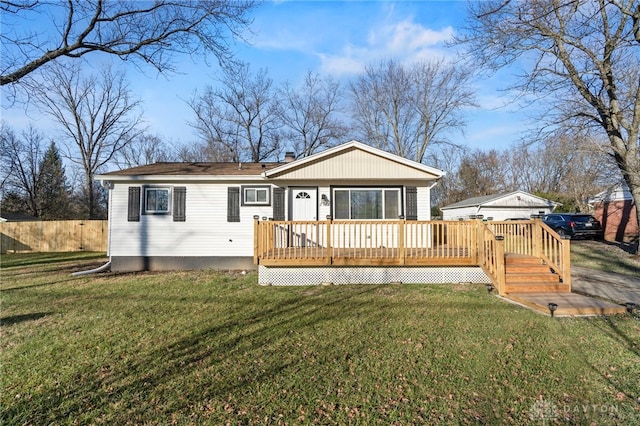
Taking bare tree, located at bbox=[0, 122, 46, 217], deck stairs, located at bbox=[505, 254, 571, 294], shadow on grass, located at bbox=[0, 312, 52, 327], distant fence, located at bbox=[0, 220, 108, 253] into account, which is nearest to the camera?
shadow on grass, located at bbox=[0, 312, 52, 327]

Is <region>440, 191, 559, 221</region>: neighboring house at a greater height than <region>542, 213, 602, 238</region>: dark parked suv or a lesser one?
greater

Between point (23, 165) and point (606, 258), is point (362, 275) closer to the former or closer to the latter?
point (606, 258)

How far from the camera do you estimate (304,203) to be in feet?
31.9

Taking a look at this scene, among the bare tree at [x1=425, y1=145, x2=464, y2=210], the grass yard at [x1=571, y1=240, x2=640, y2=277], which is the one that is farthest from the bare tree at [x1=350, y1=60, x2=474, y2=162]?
the grass yard at [x1=571, y1=240, x2=640, y2=277]

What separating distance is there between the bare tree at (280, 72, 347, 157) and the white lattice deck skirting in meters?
18.6

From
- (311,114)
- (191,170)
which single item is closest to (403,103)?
(311,114)

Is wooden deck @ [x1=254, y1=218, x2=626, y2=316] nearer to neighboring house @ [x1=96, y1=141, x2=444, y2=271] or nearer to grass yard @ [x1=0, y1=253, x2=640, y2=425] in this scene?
grass yard @ [x1=0, y1=253, x2=640, y2=425]

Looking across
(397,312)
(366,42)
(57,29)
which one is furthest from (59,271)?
(366,42)

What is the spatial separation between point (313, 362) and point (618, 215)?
65.8ft

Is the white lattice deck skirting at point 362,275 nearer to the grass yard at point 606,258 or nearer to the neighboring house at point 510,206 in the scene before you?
the grass yard at point 606,258

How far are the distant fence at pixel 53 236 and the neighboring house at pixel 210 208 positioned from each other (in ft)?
30.9

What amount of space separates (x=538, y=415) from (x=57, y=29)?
13.2 m

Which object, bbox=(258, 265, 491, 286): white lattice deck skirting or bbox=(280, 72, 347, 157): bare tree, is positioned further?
bbox=(280, 72, 347, 157): bare tree

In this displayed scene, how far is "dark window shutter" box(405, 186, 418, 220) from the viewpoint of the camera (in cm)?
934
